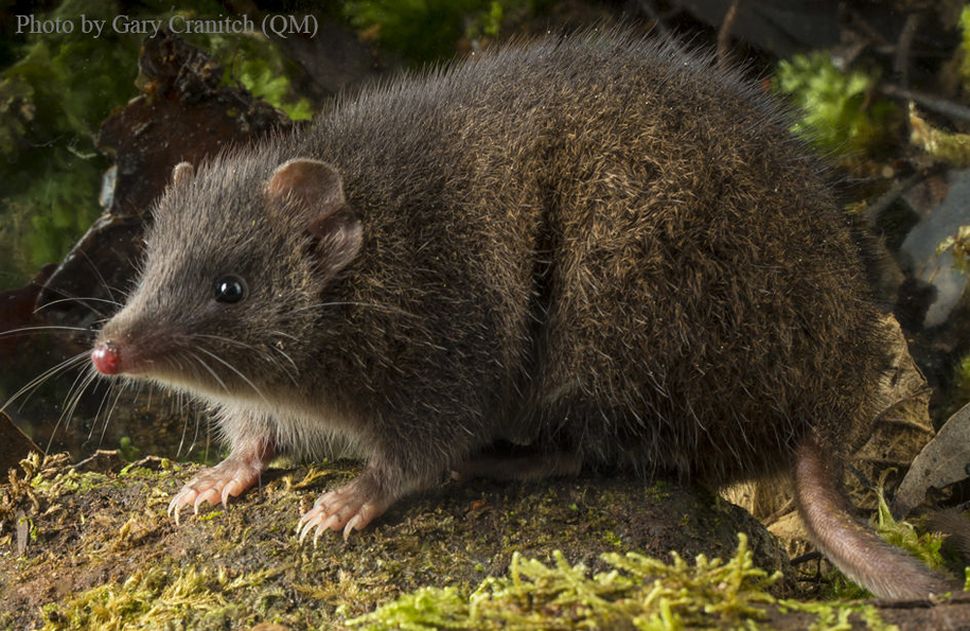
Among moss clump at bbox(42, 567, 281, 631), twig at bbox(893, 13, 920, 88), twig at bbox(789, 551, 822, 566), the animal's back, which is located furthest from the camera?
twig at bbox(893, 13, 920, 88)

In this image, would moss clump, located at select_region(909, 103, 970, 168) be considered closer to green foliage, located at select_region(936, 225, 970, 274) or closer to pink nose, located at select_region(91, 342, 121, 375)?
green foliage, located at select_region(936, 225, 970, 274)

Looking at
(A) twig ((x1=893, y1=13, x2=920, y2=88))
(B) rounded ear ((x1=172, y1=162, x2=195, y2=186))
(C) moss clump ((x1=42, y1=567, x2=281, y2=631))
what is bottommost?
(C) moss clump ((x1=42, y1=567, x2=281, y2=631))

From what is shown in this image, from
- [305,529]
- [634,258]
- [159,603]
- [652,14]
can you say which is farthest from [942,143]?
[159,603]

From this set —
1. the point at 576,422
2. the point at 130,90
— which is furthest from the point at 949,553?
the point at 130,90

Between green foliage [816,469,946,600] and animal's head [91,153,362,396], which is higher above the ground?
animal's head [91,153,362,396]

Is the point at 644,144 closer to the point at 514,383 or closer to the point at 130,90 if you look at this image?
the point at 514,383

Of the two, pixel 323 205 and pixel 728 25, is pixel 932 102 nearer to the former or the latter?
pixel 728 25

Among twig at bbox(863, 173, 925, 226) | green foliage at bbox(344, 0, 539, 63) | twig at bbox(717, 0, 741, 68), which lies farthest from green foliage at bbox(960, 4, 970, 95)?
green foliage at bbox(344, 0, 539, 63)

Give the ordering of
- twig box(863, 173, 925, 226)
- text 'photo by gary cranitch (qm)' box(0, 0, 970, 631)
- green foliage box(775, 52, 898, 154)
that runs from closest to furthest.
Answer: text 'photo by gary cranitch (qm)' box(0, 0, 970, 631), twig box(863, 173, 925, 226), green foliage box(775, 52, 898, 154)
